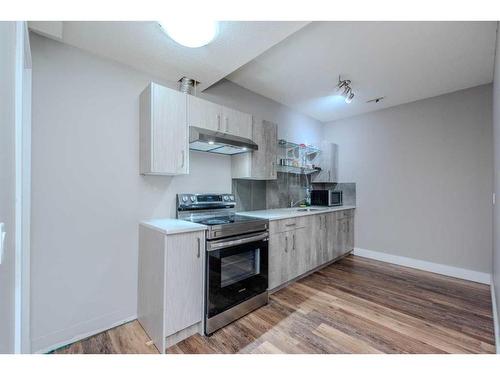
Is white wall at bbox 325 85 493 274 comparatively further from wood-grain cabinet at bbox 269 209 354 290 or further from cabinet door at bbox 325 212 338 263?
cabinet door at bbox 325 212 338 263

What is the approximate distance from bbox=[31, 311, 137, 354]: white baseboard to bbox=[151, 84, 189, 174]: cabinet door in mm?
1338

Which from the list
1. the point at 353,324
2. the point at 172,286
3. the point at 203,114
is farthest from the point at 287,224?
the point at 203,114

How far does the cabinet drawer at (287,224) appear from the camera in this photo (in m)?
2.42

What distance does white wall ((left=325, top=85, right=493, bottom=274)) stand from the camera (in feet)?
9.41

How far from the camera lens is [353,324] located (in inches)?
77.0

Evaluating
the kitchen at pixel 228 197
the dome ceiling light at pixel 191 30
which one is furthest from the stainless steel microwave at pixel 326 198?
the dome ceiling light at pixel 191 30

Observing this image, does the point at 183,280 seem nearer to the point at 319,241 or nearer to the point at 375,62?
the point at 319,241

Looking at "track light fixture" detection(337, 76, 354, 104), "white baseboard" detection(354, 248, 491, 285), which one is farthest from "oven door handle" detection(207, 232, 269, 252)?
"white baseboard" detection(354, 248, 491, 285)

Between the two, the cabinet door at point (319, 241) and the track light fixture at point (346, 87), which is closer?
the track light fixture at point (346, 87)

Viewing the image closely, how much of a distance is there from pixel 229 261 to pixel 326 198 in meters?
2.31

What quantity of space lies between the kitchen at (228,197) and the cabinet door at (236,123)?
22 millimetres

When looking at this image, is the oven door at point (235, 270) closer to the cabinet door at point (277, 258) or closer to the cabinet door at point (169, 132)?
the cabinet door at point (277, 258)
